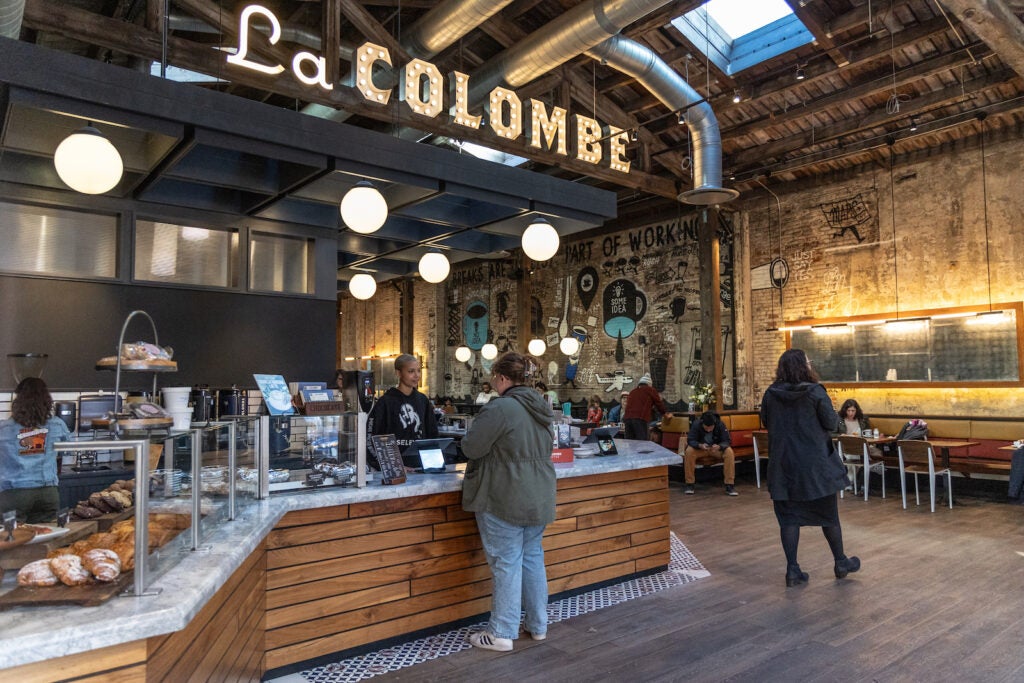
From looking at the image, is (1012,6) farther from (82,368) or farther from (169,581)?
(82,368)

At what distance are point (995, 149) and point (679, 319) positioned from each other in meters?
5.47

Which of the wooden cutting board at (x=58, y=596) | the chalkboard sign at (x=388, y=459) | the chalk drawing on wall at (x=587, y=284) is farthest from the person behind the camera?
the chalk drawing on wall at (x=587, y=284)

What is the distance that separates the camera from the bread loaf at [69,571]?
1.84 metres

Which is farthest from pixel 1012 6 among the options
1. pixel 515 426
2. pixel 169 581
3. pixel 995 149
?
pixel 169 581

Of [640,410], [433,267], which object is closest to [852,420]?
[640,410]

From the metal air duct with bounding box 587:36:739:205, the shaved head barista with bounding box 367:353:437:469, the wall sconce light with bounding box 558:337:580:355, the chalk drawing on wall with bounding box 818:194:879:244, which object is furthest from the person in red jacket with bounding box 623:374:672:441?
the shaved head barista with bounding box 367:353:437:469

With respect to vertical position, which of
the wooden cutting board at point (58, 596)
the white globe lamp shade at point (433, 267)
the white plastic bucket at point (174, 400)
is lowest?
the wooden cutting board at point (58, 596)

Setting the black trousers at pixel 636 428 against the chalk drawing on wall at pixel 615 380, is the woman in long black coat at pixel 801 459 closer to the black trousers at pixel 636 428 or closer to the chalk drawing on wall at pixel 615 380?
the black trousers at pixel 636 428

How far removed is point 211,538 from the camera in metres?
2.52

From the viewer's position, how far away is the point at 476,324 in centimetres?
1783

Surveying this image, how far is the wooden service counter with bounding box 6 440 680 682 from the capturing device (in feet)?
5.67

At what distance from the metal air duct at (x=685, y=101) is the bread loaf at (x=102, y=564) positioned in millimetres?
7310

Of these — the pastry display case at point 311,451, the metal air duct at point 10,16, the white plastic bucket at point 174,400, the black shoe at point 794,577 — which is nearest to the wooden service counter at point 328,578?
the pastry display case at point 311,451

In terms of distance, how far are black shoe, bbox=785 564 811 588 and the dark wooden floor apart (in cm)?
7
